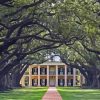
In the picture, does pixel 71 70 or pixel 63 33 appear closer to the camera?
pixel 63 33

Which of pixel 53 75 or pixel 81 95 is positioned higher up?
pixel 53 75

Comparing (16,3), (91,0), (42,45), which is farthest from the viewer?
(42,45)

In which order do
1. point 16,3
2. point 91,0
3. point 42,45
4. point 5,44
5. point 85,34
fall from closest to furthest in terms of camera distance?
point 16,3
point 91,0
point 5,44
point 85,34
point 42,45

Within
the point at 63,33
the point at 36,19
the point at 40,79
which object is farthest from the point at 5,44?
the point at 40,79

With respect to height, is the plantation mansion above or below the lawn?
above

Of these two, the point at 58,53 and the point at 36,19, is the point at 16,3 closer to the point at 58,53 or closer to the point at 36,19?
the point at 36,19

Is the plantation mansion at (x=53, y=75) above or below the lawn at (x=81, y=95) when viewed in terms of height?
above

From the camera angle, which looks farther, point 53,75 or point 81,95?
point 53,75

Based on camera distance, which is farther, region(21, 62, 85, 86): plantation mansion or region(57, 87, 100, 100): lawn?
region(21, 62, 85, 86): plantation mansion

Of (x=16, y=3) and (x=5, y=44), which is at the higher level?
(x=16, y=3)

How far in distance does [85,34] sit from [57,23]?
16.9 feet

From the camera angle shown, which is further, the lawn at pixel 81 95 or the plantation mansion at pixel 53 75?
the plantation mansion at pixel 53 75

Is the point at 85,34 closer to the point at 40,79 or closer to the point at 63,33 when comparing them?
the point at 63,33

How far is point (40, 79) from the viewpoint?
5827 inches
